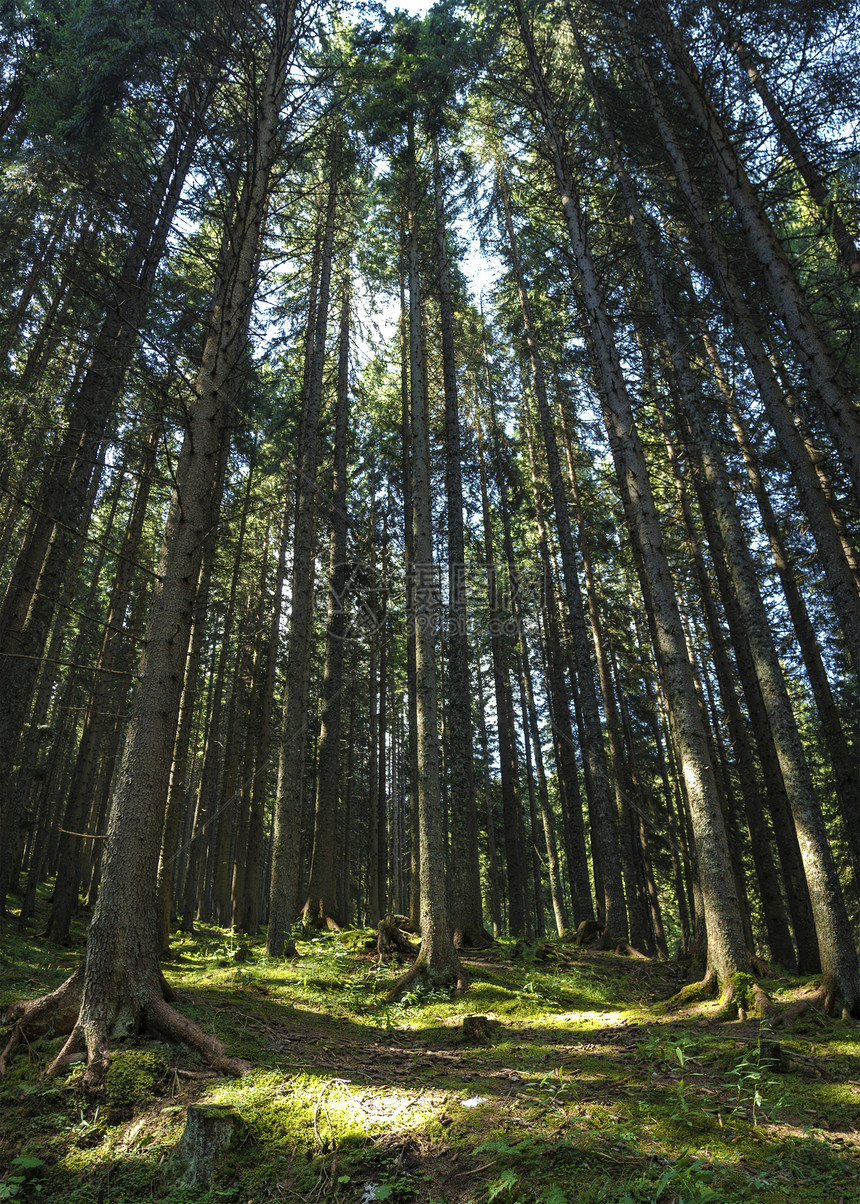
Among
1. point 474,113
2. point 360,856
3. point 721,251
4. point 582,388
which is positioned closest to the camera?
point 721,251

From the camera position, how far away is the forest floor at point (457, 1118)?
10.4ft

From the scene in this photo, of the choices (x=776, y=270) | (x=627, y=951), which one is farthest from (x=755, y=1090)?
(x=776, y=270)

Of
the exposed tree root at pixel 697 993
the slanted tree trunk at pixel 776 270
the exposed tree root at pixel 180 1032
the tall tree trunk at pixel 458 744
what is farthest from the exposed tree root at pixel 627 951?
the exposed tree root at pixel 180 1032

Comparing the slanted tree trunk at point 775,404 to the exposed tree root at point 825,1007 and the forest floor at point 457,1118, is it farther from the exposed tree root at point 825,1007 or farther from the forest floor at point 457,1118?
the forest floor at point 457,1118

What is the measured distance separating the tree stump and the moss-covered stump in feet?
11.0

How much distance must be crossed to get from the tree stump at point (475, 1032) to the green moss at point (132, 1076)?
331cm

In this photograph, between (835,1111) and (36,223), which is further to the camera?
(36,223)

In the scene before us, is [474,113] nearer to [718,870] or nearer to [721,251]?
[721,251]

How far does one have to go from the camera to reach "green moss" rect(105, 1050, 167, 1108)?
149 inches

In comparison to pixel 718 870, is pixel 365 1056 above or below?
below

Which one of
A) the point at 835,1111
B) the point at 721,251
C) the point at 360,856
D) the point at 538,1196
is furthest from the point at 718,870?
the point at 360,856

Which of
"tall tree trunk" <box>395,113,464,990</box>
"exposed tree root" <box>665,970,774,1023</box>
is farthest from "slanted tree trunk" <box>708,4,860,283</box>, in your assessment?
"exposed tree root" <box>665,970,774,1023</box>

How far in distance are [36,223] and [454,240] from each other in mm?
9883

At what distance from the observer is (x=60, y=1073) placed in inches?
155
